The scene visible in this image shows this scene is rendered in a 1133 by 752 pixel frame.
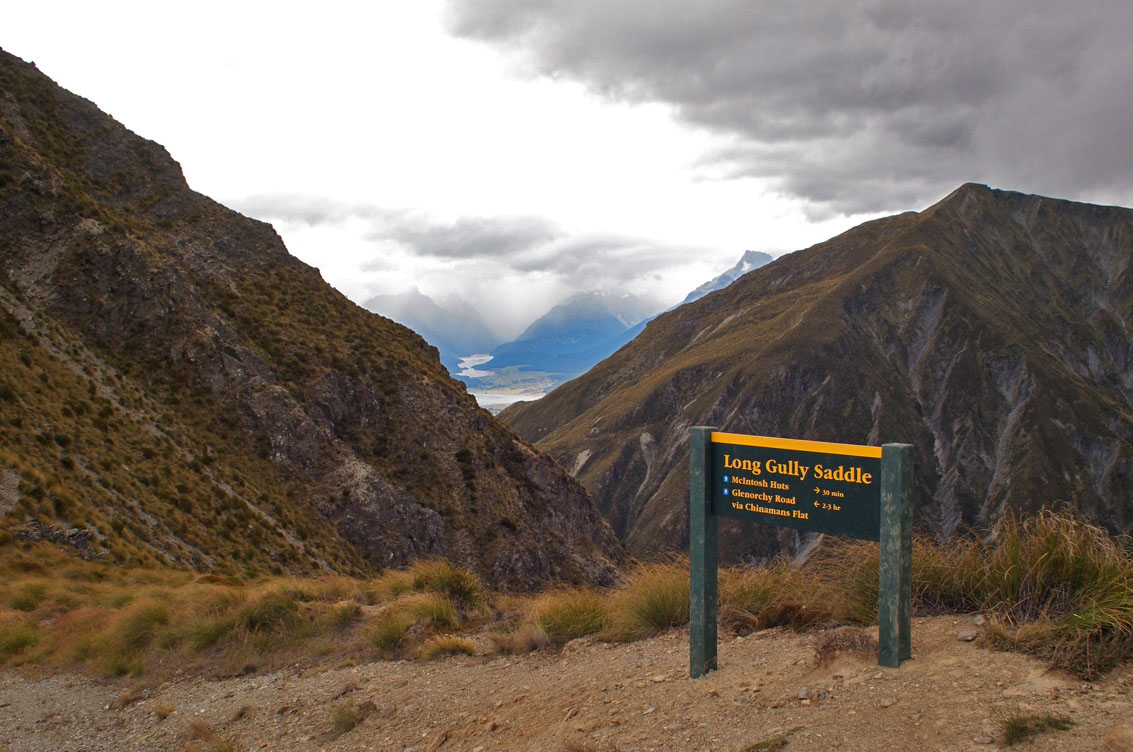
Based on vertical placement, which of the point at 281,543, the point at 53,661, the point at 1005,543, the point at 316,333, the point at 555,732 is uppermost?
the point at 316,333

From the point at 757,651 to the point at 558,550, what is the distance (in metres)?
38.5

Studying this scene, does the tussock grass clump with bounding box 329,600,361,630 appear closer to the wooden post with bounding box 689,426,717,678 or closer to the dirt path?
the dirt path

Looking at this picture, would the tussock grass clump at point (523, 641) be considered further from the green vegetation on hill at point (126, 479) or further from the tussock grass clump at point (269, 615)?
the green vegetation on hill at point (126, 479)

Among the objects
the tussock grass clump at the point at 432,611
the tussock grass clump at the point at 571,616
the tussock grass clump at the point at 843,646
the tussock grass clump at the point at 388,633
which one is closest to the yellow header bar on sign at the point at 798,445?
the tussock grass clump at the point at 843,646

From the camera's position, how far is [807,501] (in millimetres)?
6527

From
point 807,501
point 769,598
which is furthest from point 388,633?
point 807,501

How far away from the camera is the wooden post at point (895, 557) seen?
603cm

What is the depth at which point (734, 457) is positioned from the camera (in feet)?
23.1

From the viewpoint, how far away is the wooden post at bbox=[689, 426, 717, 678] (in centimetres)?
705

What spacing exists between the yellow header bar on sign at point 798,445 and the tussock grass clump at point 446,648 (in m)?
4.78

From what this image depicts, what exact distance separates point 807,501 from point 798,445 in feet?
1.79

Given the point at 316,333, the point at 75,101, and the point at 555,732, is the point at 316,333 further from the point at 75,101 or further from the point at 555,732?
the point at 555,732

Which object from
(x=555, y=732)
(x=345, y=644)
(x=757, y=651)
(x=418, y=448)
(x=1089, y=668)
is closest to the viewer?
(x=1089, y=668)

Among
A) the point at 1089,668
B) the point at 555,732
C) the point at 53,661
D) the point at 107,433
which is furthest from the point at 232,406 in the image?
the point at 1089,668
